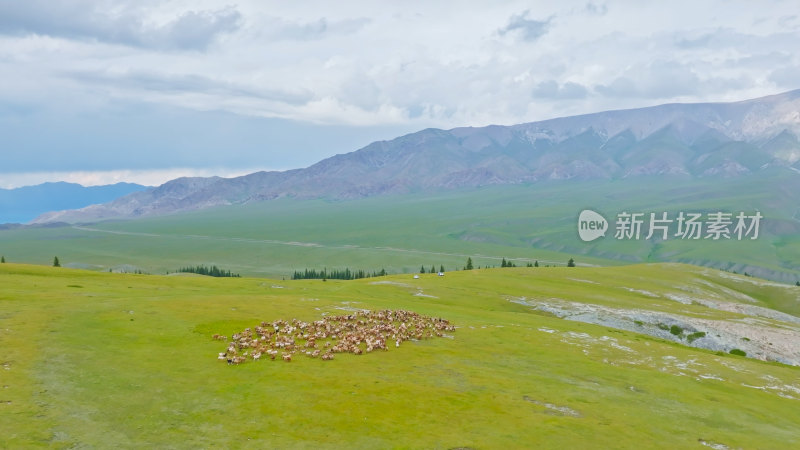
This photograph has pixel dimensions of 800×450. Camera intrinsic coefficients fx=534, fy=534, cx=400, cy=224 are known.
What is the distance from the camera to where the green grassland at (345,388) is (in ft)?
77.9

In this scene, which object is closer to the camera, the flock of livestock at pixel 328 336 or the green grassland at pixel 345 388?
the green grassland at pixel 345 388

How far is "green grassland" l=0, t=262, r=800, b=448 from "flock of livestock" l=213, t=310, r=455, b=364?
1283mm

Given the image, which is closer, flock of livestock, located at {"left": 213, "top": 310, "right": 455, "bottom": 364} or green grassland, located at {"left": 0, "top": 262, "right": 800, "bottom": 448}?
green grassland, located at {"left": 0, "top": 262, "right": 800, "bottom": 448}

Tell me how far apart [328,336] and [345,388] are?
12.0m

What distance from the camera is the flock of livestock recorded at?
35344 millimetres

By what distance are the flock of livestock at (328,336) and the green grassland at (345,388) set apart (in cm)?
128

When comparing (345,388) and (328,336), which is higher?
(328,336)

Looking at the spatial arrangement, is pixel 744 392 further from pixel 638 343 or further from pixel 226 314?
pixel 226 314

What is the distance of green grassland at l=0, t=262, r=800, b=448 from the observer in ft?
77.9

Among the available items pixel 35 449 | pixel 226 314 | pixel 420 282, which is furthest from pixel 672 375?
pixel 420 282

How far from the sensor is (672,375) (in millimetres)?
43125

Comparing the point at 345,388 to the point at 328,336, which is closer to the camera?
A: the point at 345,388

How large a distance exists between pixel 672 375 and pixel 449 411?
25.0 m

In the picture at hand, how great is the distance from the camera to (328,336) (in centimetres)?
4119
